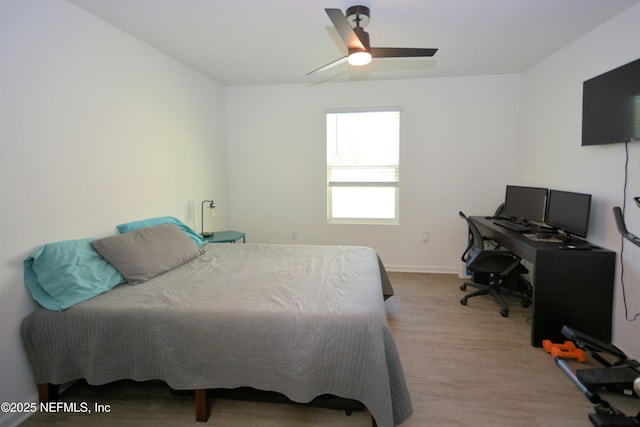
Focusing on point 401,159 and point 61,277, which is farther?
point 401,159

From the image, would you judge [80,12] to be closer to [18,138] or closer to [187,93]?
[18,138]

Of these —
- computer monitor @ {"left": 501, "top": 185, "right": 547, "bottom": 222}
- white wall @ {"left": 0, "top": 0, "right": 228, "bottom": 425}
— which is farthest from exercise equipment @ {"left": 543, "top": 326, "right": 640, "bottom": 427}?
white wall @ {"left": 0, "top": 0, "right": 228, "bottom": 425}

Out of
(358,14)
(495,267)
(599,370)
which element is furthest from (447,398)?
(358,14)

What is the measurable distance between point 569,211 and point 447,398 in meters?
2.04

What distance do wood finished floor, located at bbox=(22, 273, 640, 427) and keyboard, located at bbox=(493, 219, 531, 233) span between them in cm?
101

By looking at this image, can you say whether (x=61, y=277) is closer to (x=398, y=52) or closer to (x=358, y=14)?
(x=358, y=14)

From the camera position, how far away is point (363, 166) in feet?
14.8

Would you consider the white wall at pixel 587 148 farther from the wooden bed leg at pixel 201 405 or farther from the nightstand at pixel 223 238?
the nightstand at pixel 223 238

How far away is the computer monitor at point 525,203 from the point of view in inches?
130

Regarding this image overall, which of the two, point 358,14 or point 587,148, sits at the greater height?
point 358,14

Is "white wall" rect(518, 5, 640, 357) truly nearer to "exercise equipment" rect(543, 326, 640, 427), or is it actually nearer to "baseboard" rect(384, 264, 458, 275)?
"exercise equipment" rect(543, 326, 640, 427)

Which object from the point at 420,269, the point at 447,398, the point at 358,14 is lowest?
the point at 447,398

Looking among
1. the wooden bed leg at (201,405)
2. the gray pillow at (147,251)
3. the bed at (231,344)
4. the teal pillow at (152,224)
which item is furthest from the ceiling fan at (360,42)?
the wooden bed leg at (201,405)

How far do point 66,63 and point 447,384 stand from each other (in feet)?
11.0
